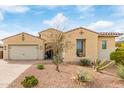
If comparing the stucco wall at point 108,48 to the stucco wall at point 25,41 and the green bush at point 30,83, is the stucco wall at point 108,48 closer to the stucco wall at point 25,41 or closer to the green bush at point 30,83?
the stucco wall at point 25,41

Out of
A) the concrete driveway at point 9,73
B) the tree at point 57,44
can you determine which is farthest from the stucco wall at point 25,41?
the tree at point 57,44

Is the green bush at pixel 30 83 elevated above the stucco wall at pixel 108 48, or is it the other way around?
the stucco wall at pixel 108 48

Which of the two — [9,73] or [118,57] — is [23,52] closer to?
[9,73]

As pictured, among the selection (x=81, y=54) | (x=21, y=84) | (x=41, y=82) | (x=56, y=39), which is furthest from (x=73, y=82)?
(x=81, y=54)

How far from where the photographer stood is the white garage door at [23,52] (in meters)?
25.0

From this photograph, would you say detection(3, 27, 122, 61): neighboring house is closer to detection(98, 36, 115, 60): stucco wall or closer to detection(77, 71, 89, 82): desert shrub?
detection(98, 36, 115, 60): stucco wall

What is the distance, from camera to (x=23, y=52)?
82.3ft

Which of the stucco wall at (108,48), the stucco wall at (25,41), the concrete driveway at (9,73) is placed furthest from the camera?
the stucco wall at (25,41)

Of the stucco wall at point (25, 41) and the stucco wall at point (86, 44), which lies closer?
the stucco wall at point (86, 44)

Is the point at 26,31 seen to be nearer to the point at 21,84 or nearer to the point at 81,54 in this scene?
the point at 81,54

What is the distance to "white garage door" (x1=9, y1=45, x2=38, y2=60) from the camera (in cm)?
2500

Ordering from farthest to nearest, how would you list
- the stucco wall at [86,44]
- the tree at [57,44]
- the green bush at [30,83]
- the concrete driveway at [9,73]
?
the stucco wall at [86,44] → the tree at [57,44] → the concrete driveway at [9,73] → the green bush at [30,83]
